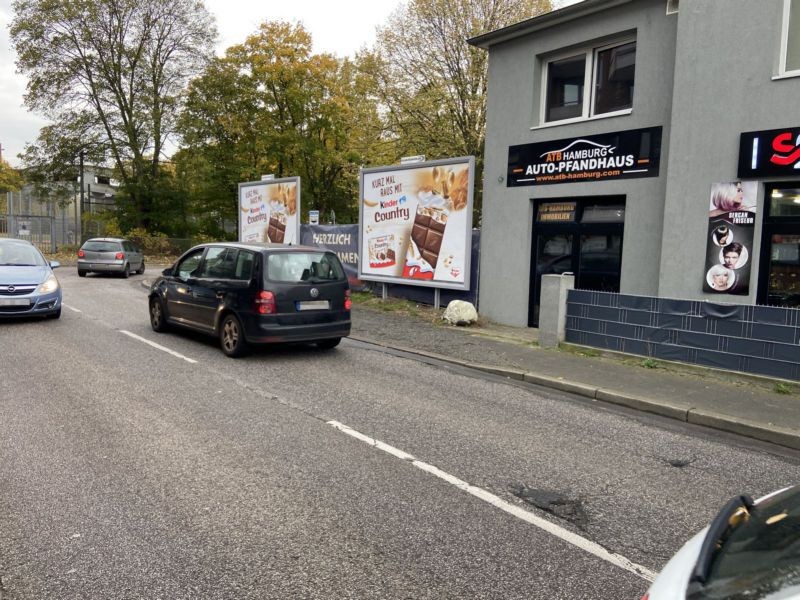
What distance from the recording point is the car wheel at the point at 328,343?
32.3ft

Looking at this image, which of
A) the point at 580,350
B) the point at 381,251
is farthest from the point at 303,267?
the point at 381,251

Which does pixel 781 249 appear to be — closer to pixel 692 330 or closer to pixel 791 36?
pixel 692 330

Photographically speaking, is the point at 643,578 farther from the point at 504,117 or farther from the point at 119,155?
the point at 119,155

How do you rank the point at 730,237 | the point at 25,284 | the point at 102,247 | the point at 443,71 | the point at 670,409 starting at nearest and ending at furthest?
the point at 670,409 → the point at 730,237 → the point at 25,284 → the point at 102,247 → the point at 443,71

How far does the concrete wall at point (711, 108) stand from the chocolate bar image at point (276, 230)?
41.7 feet

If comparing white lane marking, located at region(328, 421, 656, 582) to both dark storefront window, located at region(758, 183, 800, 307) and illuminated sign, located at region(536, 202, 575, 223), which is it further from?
illuminated sign, located at region(536, 202, 575, 223)

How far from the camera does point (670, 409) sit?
265 inches

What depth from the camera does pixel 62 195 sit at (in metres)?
38.3

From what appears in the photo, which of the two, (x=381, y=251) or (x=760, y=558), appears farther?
(x=381, y=251)

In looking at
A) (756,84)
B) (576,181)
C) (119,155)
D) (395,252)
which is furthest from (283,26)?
(756,84)

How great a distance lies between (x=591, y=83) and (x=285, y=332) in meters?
7.80

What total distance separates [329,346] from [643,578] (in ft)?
23.9

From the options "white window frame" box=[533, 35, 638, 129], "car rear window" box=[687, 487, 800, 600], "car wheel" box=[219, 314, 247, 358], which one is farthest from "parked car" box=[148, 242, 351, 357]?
"car rear window" box=[687, 487, 800, 600]

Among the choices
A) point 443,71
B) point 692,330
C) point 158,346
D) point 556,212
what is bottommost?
point 158,346
